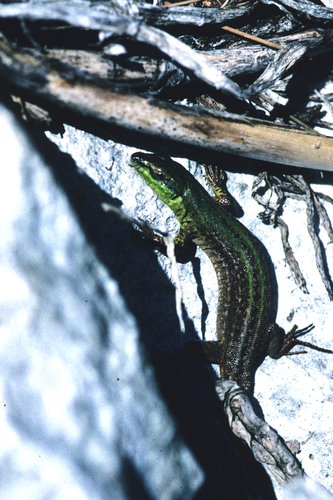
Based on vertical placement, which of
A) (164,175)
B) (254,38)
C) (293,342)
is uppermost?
(254,38)

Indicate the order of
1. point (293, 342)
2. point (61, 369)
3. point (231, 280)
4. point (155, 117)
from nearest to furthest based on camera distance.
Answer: point (61, 369)
point (155, 117)
point (231, 280)
point (293, 342)

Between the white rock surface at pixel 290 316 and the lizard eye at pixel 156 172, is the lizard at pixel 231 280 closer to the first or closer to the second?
the white rock surface at pixel 290 316

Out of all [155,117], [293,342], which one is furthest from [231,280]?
[155,117]

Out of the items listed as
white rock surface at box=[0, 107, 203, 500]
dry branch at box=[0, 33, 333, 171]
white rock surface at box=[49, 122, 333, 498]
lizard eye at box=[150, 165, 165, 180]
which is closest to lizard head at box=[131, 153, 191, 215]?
lizard eye at box=[150, 165, 165, 180]

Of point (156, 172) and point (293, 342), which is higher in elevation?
point (156, 172)

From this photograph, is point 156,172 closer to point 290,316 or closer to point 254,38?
point 254,38

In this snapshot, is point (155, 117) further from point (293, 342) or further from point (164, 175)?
point (293, 342)

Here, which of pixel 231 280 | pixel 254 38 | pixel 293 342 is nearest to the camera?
pixel 254 38

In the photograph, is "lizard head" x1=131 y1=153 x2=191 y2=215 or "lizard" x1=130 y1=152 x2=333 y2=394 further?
"lizard" x1=130 y1=152 x2=333 y2=394

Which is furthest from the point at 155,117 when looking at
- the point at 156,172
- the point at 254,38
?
the point at 254,38

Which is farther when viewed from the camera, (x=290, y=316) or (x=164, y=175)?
(x=290, y=316)

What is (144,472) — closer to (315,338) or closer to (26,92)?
(315,338)

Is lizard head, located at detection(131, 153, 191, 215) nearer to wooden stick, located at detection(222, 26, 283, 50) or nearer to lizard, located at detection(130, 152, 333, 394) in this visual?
lizard, located at detection(130, 152, 333, 394)
